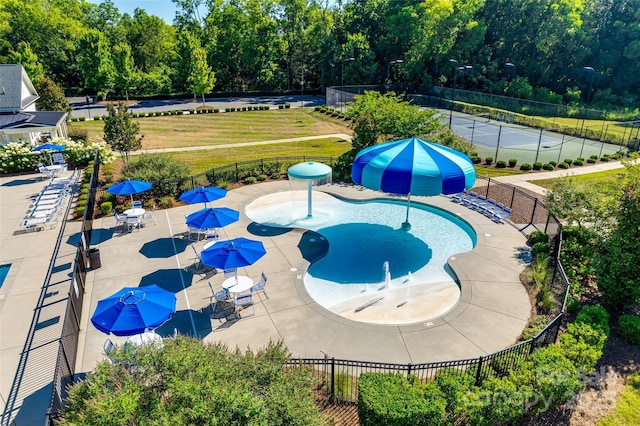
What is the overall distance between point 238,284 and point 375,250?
728 cm

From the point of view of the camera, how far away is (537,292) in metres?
14.9

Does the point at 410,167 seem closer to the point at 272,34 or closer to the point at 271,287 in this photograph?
the point at 271,287

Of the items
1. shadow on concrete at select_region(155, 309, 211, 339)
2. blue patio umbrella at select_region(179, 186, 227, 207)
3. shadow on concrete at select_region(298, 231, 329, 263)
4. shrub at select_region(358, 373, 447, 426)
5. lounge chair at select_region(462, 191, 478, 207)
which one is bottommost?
shadow on concrete at select_region(155, 309, 211, 339)

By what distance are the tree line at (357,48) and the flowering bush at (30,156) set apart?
1509 inches

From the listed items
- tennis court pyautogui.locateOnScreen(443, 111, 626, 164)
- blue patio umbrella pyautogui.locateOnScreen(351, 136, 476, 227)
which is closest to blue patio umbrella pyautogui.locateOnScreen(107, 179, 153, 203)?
blue patio umbrella pyautogui.locateOnScreen(351, 136, 476, 227)

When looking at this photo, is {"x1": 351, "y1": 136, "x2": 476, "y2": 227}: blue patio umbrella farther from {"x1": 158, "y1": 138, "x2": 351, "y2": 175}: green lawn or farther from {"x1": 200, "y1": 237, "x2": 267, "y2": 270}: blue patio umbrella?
{"x1": 158, "y1": 138, "x2": 351, "y2": 175}: green lawn

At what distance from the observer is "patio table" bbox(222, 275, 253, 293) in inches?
547

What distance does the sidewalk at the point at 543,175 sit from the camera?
89.4 feet

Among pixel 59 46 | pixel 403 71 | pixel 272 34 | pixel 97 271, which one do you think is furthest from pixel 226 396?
pixel 59 46

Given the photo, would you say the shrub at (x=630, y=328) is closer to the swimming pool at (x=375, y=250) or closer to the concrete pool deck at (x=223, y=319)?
the concrete pool deck at (x=223, y=319)

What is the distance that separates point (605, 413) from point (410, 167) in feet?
34.7

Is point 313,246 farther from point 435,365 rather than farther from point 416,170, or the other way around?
point 435,365

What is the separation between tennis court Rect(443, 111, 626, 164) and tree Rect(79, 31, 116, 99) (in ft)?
185

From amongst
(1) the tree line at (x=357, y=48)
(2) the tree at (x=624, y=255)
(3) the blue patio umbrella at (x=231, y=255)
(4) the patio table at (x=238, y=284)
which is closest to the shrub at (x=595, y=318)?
(2) the tree at (x=624, y=255)
